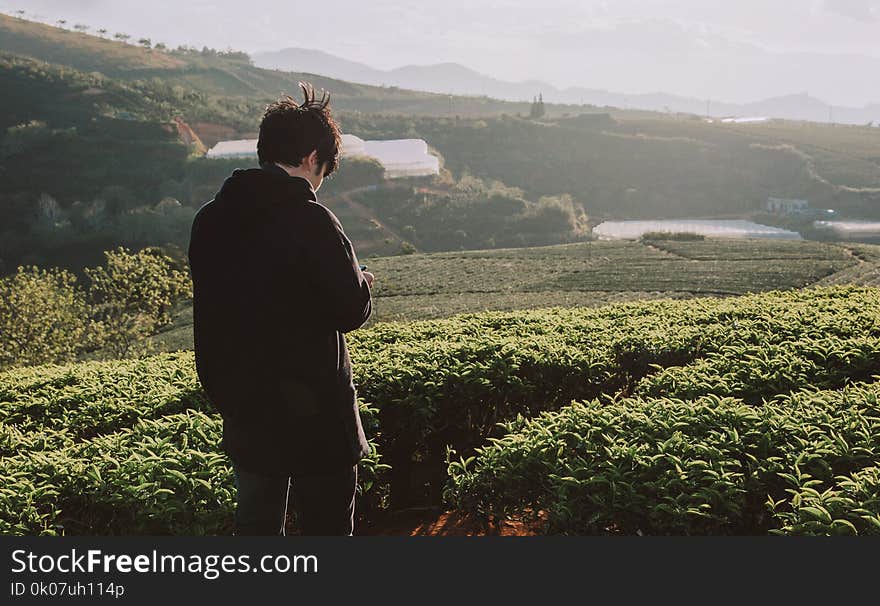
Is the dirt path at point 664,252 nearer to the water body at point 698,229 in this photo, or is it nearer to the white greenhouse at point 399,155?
the water body at point 698,229

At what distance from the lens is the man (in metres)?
3.26

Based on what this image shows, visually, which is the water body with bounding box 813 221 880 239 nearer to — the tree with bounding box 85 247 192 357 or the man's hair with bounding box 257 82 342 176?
the tree with bounding box 85 247 192 357

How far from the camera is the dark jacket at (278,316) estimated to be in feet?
10.7

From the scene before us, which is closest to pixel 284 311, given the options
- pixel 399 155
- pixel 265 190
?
pixel 265 190

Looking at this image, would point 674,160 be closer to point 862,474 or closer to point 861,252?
point 861,252

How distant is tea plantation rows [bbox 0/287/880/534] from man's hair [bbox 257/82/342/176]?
6.70 feet

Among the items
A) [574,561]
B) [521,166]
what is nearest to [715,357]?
[574,561]

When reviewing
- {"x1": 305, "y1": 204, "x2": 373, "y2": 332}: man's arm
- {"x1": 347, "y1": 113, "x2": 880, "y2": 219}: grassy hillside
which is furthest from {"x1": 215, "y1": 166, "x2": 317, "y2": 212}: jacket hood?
{"x1": 347, "y1": 113, "x2": 880, "y2": 219}: grassy hillside

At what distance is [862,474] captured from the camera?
3918 millimetres

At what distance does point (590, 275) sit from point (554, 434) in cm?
4130

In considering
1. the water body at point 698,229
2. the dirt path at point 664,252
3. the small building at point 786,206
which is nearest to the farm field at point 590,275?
the dirt path at point 664,252

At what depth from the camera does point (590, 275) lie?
149 feet

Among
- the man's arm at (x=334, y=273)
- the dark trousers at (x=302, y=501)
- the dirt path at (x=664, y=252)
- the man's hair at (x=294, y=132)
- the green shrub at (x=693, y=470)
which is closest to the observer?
the man's arm at (x=334, y=273)

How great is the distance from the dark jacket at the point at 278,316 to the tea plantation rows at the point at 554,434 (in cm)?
118
